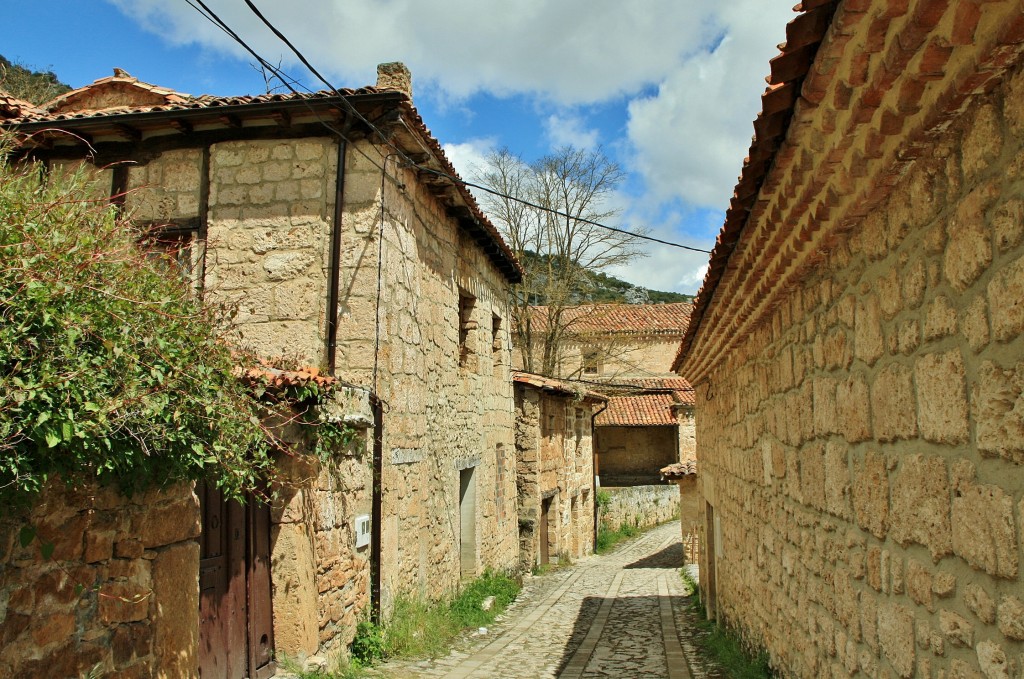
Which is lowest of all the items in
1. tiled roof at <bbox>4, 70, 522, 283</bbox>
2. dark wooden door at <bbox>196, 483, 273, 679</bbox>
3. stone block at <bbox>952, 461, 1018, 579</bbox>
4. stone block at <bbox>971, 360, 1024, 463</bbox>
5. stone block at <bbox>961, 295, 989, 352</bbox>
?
dark wooden door at <bbox>196, 483, 273, 679</bbox>

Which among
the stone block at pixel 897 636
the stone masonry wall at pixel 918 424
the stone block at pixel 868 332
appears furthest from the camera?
the stone block at pixel 868 332

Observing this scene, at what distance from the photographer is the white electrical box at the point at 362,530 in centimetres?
658

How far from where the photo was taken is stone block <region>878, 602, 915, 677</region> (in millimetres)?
2561

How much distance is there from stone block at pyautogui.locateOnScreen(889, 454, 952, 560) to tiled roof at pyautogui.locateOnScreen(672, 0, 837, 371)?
48.7 inches

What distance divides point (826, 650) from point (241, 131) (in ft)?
21.4

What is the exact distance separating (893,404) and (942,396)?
1.35ft

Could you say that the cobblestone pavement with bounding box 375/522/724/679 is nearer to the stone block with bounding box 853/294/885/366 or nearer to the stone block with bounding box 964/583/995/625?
the stone block with bounding box 853/294/885/366

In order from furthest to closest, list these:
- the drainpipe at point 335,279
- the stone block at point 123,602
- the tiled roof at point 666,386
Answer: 1. the tiled roof at point 666,386
2. the drainpipe at point 335,279
3. the stone block at point 123,602

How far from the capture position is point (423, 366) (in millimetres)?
8375

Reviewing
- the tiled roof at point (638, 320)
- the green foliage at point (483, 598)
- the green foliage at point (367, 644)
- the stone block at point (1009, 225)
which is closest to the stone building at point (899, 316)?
the stone block at point (1009, 225)

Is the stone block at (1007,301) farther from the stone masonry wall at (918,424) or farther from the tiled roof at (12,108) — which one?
the tiled roof at (12,108)

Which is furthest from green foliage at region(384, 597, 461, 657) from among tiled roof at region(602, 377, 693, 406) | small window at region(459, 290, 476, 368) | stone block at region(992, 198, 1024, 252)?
tiled roof at region(602, 377, 693, 406)

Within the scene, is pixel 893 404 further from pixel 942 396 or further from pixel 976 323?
pixel 976 323

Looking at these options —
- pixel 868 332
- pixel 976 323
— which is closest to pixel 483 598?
pixel 868 332
